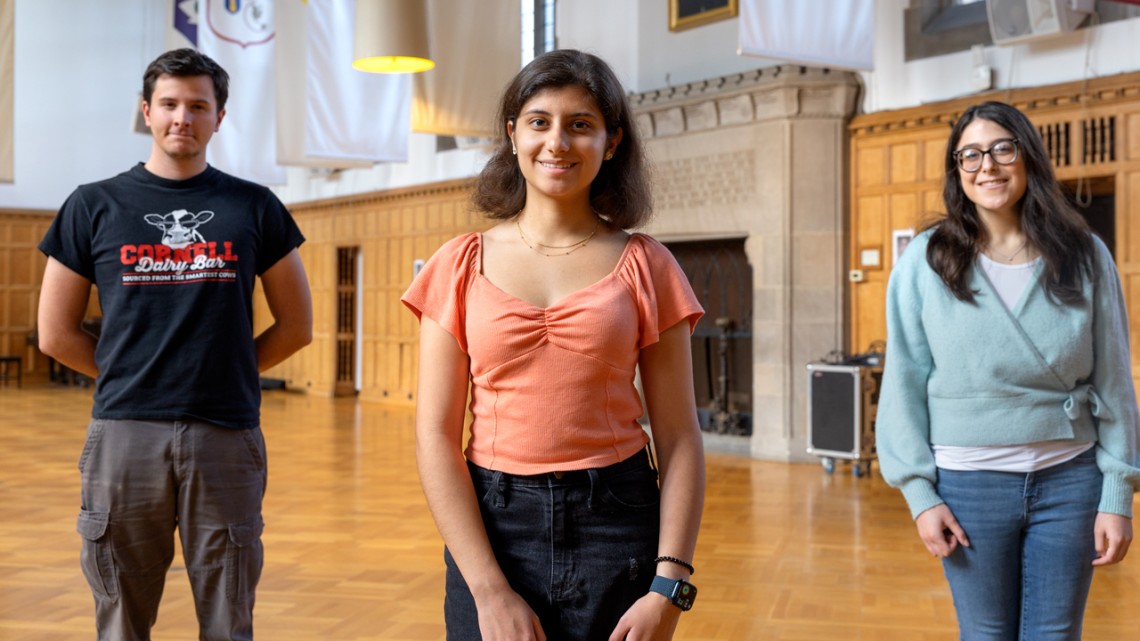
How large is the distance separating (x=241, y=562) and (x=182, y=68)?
126 centimetres

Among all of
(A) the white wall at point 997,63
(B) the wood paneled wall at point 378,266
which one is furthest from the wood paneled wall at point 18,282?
(A) the white wall at point 997,63

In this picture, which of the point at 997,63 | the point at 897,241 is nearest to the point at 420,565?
the point at 897,241

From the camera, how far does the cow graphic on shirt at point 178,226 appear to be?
2852mm

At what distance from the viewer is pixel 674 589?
6.04ft

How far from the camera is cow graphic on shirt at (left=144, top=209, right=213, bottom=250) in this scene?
9.36 ft

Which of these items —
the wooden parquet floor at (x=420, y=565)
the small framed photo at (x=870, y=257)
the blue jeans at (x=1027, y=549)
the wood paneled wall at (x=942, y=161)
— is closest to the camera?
the blue jeans at (x=1027, y=549)

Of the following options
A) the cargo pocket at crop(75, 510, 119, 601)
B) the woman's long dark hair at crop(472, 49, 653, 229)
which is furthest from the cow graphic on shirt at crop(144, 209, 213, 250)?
the woman's long dark hair at crop(472, 49, 653, 229)

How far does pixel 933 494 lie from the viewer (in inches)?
98.3

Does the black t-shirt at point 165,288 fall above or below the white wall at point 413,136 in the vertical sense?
below

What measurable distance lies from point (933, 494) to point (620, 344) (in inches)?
40.2

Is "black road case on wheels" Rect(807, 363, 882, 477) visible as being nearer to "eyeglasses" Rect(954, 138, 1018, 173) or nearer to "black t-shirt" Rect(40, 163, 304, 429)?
"eyeglasses" Rect(954, 138, 1018, 173)

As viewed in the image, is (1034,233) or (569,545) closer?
(569,545)

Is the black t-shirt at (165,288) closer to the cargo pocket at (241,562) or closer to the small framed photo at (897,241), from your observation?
the cargo pocket at (241,562)

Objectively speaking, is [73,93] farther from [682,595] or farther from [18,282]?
[682,595]
